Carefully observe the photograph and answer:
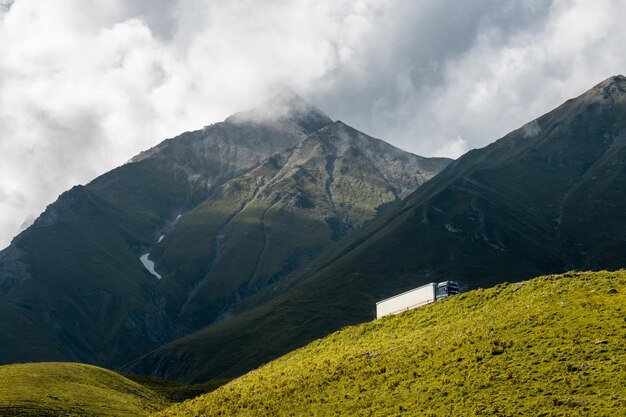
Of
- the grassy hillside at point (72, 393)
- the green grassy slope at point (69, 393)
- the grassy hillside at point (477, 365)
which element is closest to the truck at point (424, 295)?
the grassy hillside at point (477, 365)

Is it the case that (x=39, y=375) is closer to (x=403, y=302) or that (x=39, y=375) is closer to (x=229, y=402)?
(x=229, y=402)

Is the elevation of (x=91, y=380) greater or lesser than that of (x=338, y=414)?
greater

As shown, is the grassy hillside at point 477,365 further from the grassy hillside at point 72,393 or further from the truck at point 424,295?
the grassy hillside at point 72,393

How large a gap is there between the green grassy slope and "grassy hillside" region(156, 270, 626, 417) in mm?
10588

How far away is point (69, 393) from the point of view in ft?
286

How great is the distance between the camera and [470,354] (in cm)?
6322

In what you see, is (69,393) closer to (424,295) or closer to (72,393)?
(72,393)

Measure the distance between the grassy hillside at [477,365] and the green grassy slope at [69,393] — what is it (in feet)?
34.7

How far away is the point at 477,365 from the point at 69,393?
53.1 meters

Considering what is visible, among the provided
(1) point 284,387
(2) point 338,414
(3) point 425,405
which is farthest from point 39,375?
(3) point 425,405

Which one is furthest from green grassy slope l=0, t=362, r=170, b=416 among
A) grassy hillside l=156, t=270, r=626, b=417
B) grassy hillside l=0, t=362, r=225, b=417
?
grassy hillside l=156, t=270, r=626, b=417

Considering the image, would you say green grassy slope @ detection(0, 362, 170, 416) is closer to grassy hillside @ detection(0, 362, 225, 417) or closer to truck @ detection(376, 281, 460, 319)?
grassy hillside @ detection(0, 362, 225, 417)

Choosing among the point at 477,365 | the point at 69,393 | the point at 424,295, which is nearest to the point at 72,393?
the point at 69,393

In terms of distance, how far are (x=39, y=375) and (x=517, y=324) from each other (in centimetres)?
6323
